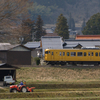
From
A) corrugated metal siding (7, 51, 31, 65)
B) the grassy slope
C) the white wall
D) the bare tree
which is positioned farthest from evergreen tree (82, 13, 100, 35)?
the bare tree

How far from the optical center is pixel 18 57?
39438mm

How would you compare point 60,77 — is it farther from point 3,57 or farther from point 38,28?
point 38,28

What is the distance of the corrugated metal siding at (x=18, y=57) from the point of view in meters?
39.2

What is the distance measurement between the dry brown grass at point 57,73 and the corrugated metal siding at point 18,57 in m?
3.96

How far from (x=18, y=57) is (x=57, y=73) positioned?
303 inches

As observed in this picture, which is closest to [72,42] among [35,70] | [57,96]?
[35,70]

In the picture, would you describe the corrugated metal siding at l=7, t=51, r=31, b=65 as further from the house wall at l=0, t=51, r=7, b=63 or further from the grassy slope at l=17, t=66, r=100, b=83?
the grassy slope at l=17, t=66, r=100, b=83

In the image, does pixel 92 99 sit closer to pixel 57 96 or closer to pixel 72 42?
pixel 57 96

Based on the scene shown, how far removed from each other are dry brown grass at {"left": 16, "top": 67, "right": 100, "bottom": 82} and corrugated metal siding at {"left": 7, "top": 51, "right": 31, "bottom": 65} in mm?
3955

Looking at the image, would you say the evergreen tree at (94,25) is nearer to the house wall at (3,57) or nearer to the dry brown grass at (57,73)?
the house wall at (3,57)

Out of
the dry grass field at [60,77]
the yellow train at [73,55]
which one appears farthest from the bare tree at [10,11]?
the yellow train at [73,55]

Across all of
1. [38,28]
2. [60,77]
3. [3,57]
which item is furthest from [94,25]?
[60,77]

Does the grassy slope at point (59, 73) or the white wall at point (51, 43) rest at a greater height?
the white wall at point (51, 43)

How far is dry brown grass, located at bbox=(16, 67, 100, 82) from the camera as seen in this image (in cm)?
3347
